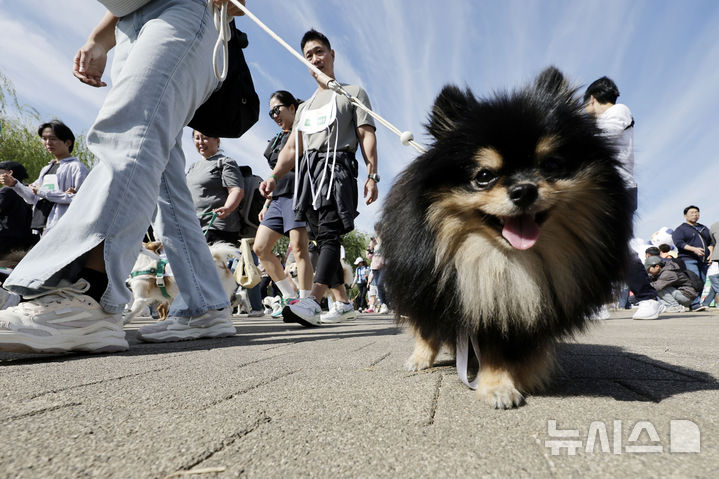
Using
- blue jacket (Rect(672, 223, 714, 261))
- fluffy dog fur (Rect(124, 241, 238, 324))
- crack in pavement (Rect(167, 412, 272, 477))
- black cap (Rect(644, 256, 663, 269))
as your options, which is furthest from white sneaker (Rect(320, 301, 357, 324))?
black cap (Rect(644, 256, 663, 269))

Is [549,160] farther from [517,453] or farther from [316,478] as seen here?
[316,478]

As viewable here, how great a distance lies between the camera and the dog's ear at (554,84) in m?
1.92

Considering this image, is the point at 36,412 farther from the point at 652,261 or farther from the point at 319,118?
the point at 652,261

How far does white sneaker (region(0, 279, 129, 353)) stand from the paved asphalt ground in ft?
0.35

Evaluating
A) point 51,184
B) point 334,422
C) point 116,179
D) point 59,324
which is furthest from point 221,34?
point 51,184

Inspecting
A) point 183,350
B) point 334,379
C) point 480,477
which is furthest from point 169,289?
point 480,477

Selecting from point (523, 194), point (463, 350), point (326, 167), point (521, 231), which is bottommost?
point (463, 350)

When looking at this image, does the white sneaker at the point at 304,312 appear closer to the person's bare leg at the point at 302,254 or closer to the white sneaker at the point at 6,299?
the person's bare leg at the point at 302,254

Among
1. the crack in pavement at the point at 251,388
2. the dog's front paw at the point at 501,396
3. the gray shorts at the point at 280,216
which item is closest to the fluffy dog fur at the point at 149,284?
the gray shorts at the point at 280,216

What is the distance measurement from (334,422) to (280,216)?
365 centimetres

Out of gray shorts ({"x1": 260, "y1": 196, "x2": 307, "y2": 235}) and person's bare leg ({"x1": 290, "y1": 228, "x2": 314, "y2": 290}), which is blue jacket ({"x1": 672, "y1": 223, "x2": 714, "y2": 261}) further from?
gray shorts ({"x1": 260, "y1": 196, "x2": 307, "y2": 235})

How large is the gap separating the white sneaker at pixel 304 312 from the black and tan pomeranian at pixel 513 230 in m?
2.35

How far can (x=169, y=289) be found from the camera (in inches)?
222

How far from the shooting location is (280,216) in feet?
14.9
